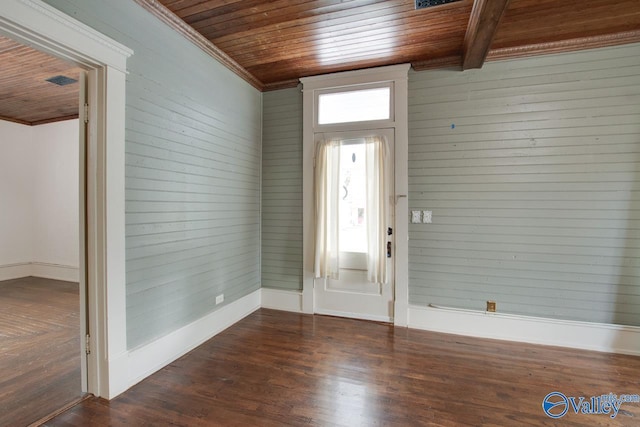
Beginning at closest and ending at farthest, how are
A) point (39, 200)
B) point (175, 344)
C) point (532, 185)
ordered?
point (175, 344)
point (532, 185)
point (39, 200)

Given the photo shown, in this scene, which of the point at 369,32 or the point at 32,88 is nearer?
the point at 369,32

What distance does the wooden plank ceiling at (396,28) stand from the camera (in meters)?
2.28

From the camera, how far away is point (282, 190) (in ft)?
12.4

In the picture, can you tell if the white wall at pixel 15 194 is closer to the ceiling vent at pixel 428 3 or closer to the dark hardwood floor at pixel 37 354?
the dark hardwood floor at pixel 37 354

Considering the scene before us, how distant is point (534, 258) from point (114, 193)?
373 centimetres

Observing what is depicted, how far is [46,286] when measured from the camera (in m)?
4.73

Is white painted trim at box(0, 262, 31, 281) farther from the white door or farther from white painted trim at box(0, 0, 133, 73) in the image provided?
the white door

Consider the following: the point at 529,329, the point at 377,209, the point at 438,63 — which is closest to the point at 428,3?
the point at 438,63

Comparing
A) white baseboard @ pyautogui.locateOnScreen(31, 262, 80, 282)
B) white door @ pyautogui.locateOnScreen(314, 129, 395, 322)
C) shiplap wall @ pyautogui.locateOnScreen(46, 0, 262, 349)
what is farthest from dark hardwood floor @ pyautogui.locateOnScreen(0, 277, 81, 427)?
white door @ pyautogui.locateOnScreen(314, 129, 395, 322)

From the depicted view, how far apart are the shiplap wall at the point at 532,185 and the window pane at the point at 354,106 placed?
312mm

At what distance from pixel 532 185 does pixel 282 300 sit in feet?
10.1

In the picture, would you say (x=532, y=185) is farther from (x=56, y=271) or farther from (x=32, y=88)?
(x=56, y=271)

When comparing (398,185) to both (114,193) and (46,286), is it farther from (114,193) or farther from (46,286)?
(46,286)

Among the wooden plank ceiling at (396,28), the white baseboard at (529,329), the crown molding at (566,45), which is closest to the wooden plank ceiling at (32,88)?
the wooden plank ceiling at (396,28)
